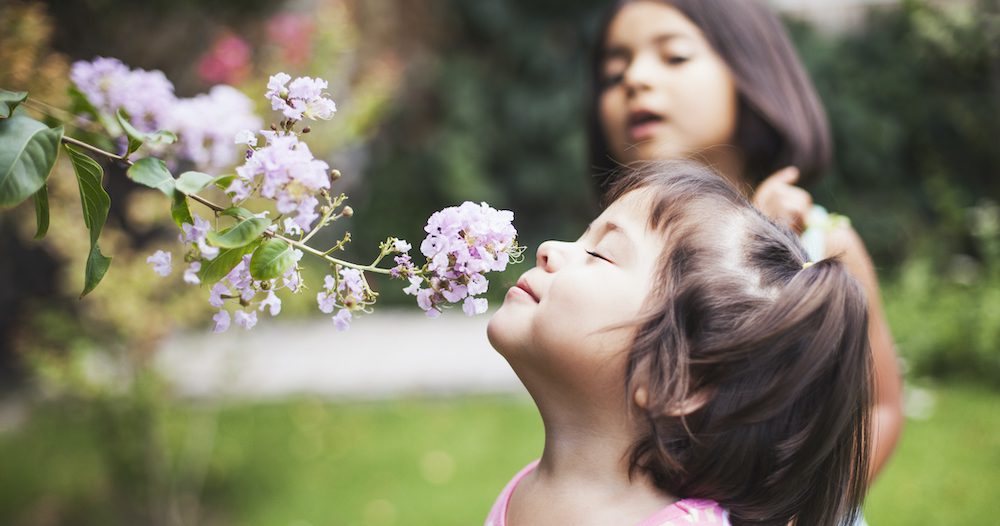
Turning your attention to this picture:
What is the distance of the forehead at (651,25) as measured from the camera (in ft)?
7.24

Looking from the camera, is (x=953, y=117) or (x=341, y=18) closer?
(x=341, y=18)

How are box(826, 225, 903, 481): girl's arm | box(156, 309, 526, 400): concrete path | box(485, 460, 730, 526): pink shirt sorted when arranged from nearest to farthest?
1. box(485, 460, 730, 526): pink shirt
2. box(826, 225, 903, 481): girl's arm
3. box(156, 309, 526, 400): concrete path

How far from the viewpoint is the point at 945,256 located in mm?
7328

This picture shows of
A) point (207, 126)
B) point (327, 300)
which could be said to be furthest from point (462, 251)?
point (207, 126)

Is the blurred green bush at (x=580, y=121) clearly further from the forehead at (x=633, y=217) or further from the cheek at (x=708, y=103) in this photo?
Answer: the forehead at (x=633, y=217)

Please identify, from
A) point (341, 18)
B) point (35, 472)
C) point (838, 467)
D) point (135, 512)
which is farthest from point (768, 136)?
point (35, 472)

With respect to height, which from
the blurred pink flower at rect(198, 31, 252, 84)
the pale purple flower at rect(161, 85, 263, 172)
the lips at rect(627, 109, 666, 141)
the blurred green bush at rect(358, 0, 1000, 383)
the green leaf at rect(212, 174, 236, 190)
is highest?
the blurred green bush at rect(358, 0, 1000, 383)

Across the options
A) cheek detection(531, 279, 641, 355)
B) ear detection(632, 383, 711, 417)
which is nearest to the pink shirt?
ear detection(632, 383, 711, 417)

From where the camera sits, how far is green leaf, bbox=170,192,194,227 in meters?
1.08

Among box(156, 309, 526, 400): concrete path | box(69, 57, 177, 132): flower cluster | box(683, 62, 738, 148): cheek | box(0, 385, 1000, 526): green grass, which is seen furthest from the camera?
box(156, 309, 526, 400): concrete path

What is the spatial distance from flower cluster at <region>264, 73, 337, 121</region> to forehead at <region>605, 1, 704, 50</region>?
3.98 feet

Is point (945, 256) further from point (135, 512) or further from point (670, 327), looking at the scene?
point (670, 327)

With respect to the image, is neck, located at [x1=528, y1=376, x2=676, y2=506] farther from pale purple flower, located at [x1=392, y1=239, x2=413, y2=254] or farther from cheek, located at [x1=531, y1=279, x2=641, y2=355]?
pale purple flower, located at [x1=392, y1=239, x2=413, y2=254]

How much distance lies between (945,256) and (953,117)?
143 centimetres
